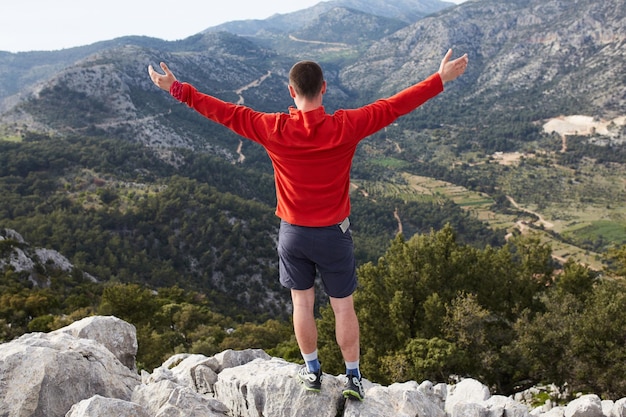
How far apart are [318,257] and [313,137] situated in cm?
172

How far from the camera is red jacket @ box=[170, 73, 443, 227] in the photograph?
5.60 m

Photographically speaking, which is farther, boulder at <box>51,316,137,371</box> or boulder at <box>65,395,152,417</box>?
boulder at <box>51,316,137,371</box>

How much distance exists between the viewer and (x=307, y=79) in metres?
5.49

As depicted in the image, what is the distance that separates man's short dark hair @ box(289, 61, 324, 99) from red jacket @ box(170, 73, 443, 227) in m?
0.25

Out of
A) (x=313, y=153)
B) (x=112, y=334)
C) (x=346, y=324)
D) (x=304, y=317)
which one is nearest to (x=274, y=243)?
(x=112, y=334)

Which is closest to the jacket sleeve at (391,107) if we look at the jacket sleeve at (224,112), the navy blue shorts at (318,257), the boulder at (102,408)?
the jacket sleeve at (224,112)

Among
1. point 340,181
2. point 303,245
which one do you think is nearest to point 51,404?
point 303,245

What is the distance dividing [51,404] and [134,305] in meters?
28.3

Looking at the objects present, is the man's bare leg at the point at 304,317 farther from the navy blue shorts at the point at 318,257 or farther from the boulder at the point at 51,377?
the boulder at the point at 51,377

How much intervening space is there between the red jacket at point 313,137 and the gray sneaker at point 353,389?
3015mm

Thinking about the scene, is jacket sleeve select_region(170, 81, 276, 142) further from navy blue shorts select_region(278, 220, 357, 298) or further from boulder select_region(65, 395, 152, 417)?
boulder select_region(65, 395, 152, 417)

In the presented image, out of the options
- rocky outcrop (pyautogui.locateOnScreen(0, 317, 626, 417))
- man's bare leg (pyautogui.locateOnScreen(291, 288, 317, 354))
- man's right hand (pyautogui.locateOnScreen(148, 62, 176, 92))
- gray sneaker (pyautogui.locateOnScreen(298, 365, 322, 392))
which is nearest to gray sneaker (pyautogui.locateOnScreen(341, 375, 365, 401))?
rocky outcrop (pyautogui.locateOnScreen(0, 317, 626, 417))

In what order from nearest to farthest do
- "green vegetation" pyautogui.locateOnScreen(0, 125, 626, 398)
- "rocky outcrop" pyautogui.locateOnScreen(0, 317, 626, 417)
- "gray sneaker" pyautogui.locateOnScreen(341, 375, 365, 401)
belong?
"rocky outcrop" pyautogui.locateOnScreen(0, 317, 626, 417)
"gray sneaker" pyautogui.locateOnScreen(341, 375, 365, 401)
"green vegetation" pyautogui.locateOnScreen(0, 125, 626, 398)

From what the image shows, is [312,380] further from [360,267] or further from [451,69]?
[360,267]
